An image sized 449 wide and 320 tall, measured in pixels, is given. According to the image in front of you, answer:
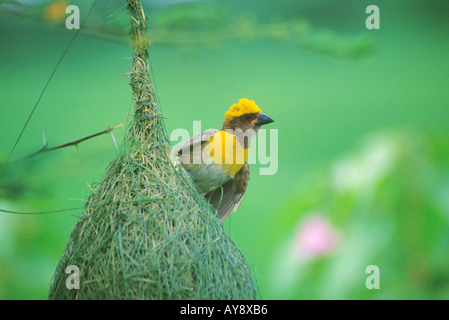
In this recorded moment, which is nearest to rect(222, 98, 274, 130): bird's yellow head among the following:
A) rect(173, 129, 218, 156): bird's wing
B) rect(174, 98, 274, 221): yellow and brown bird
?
rect(174, 98, 274, 221): yellow and brown bird

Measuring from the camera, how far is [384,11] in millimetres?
5227

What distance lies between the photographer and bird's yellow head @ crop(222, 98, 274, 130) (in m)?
2.41

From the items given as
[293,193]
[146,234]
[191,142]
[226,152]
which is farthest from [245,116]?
[146,234]

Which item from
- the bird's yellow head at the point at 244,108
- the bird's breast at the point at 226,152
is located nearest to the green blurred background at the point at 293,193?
the bird's yellow head at the point at 244,108

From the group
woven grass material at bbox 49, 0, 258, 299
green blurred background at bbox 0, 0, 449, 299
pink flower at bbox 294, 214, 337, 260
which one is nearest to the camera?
green blurred background at bbox 0, 0, 449, 299

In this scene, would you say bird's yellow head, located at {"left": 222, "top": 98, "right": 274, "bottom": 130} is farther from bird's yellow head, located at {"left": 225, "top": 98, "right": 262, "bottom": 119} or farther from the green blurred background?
the green blurred background

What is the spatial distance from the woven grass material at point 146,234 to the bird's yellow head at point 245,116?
62cm

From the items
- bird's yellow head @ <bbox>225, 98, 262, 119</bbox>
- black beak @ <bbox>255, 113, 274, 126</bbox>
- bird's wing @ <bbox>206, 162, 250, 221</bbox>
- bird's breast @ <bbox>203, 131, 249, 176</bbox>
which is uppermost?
bird's yellow head @ <bbox>225, 98, 262, 119</bbox>

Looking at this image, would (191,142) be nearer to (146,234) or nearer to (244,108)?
(244,108)

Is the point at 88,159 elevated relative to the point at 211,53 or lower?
lower
